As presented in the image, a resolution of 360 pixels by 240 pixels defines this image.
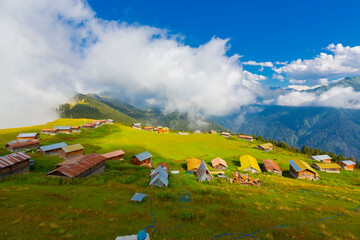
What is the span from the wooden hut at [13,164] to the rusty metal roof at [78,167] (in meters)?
10.4

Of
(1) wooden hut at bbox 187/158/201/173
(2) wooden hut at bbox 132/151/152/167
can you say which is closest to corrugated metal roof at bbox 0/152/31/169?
(2) wooden hut at bbox 132/151/152/167

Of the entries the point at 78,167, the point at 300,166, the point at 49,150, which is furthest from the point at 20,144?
the point at 300,166

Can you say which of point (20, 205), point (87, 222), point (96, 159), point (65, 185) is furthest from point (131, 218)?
point (96, 159)

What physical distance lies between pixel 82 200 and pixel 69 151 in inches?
1608

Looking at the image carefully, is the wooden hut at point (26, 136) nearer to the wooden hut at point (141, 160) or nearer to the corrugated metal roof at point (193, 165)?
the wooden hut at point (141, 160)

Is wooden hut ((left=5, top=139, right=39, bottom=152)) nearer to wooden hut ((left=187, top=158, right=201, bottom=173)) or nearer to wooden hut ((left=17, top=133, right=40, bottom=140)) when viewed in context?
wooden hut ((left=17, top=133, right=40, bottom=140))

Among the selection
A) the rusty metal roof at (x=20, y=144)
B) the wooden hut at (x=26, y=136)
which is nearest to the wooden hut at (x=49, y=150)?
the rusty metal roof at (x=20, y=144)

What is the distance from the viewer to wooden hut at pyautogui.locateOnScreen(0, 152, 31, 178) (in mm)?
28998

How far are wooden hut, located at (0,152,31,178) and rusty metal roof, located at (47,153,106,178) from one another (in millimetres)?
10419

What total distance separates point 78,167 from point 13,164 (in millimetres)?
13970

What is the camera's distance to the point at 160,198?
20.6 metres

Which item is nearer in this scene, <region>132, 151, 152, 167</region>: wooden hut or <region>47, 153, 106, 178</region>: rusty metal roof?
<region>47, 153, 106, 178</region>: rusty metal roof

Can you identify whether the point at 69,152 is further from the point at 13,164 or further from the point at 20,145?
the point at 20,145

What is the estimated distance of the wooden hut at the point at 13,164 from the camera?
95.1ft
